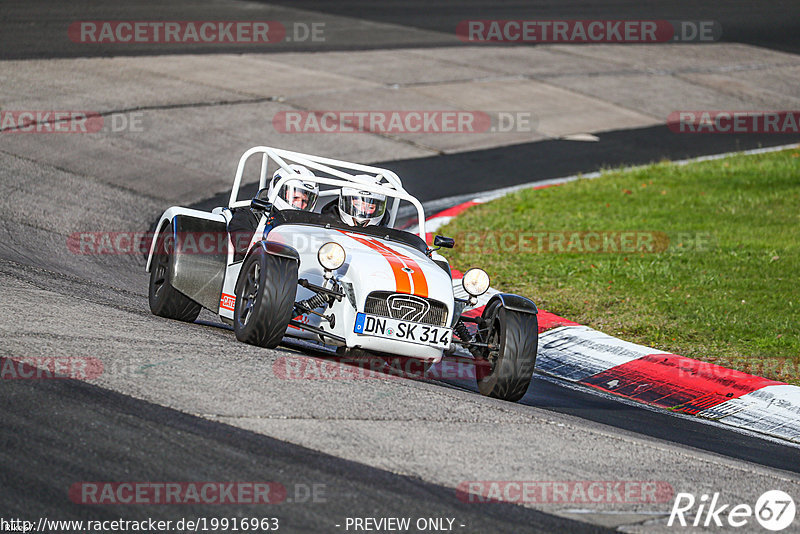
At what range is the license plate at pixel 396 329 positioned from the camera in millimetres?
7586

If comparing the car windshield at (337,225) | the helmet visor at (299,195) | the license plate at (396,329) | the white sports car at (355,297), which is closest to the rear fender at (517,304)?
the white sports car at (355,297)

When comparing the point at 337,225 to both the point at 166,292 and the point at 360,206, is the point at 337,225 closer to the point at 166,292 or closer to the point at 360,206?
the point at 360,206

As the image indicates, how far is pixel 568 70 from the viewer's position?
24.7 m

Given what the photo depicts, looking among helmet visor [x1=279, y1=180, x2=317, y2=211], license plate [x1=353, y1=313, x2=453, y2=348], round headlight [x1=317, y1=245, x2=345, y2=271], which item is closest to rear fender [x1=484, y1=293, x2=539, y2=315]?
license plate [x1=353, y1=313, x2=453, y2=348]

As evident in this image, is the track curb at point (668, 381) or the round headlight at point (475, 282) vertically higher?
the round headlight at point (475, 282)

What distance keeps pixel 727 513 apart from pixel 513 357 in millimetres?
2278

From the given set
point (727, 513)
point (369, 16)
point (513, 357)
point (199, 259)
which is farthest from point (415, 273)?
point (369, 16)

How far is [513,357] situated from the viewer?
7.75 meters

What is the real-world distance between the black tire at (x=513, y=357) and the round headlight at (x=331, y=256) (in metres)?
1.31

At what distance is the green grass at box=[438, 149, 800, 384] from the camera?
10.3 meters

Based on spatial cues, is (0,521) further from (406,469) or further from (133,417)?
(406,469)

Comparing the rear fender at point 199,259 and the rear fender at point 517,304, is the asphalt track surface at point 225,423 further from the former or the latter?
the rear fender at point 517,304

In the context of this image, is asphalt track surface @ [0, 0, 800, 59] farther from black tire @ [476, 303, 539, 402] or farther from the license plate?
black tire @ [476, 303, 539, 402]

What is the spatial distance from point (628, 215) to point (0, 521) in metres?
11.2
